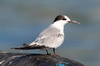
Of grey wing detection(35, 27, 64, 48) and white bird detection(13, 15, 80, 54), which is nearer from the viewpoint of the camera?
white bird detection(13, 15, 80, 54)

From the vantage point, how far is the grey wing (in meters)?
9.72

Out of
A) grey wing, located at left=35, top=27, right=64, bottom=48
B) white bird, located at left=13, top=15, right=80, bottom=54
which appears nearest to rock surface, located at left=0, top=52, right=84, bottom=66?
white bird, located at left=13, top=15, right=80, bottom=54

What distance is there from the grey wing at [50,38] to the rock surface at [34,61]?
58 centimetres

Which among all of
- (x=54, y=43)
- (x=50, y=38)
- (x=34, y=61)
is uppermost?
Result: (x=50, y=38)

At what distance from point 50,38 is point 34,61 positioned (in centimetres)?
143

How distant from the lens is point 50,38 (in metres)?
9.93

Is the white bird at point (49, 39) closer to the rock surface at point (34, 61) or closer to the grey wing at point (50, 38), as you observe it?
the grey wing at point (50, 38)

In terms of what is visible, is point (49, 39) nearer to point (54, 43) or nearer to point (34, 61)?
point (54, 43)

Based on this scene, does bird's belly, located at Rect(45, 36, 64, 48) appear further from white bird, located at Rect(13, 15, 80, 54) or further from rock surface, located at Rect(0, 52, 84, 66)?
rock surface, located at Rect(0, 52, 84, 66)

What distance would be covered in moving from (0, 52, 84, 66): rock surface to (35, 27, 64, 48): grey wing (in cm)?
58

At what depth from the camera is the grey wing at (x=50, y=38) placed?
383 inches

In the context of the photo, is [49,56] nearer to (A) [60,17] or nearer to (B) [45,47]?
(B) [45,47]

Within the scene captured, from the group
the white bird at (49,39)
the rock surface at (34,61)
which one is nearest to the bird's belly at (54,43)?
the white bird at (49,39)

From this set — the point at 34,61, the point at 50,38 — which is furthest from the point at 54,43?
the point at 34,61
